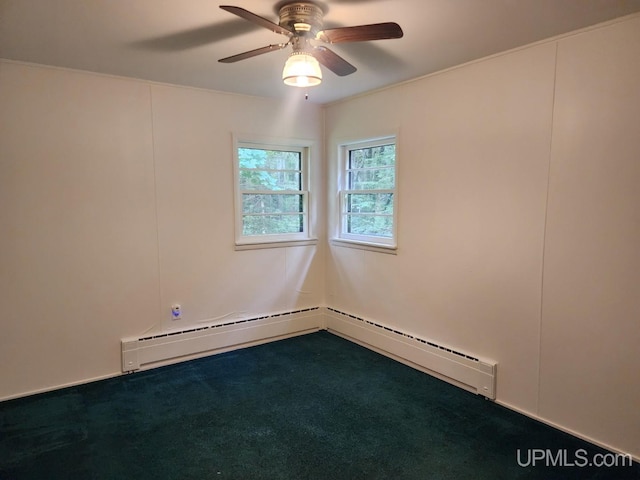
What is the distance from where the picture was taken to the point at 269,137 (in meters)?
4.09

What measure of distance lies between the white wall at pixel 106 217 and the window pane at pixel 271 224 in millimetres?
245

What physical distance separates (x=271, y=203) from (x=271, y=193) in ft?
0.38

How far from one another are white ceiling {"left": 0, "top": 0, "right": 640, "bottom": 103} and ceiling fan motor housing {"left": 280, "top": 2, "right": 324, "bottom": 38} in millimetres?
57

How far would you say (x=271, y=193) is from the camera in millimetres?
4211

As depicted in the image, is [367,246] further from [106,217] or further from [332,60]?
[106,217]

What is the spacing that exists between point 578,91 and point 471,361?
77.5 inches

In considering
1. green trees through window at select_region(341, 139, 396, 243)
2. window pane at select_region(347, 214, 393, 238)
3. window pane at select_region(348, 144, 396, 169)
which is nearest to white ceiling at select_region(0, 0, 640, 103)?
window pane at select_region(348, 144, 396, 169)

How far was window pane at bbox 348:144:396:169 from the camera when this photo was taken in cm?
386

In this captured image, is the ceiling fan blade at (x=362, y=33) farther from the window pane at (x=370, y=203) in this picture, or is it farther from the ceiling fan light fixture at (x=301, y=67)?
the window pane at (x=370, y=203)

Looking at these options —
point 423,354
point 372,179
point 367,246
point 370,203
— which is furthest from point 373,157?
point 423,354

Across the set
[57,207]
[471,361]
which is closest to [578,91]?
[471,361]

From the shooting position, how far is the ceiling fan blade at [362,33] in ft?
6.29

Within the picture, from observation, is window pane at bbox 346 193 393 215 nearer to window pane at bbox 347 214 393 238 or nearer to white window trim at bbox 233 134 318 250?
window pane at bbox 347 214 393 238

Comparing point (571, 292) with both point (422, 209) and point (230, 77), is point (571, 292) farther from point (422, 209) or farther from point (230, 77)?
point (230, 77)
